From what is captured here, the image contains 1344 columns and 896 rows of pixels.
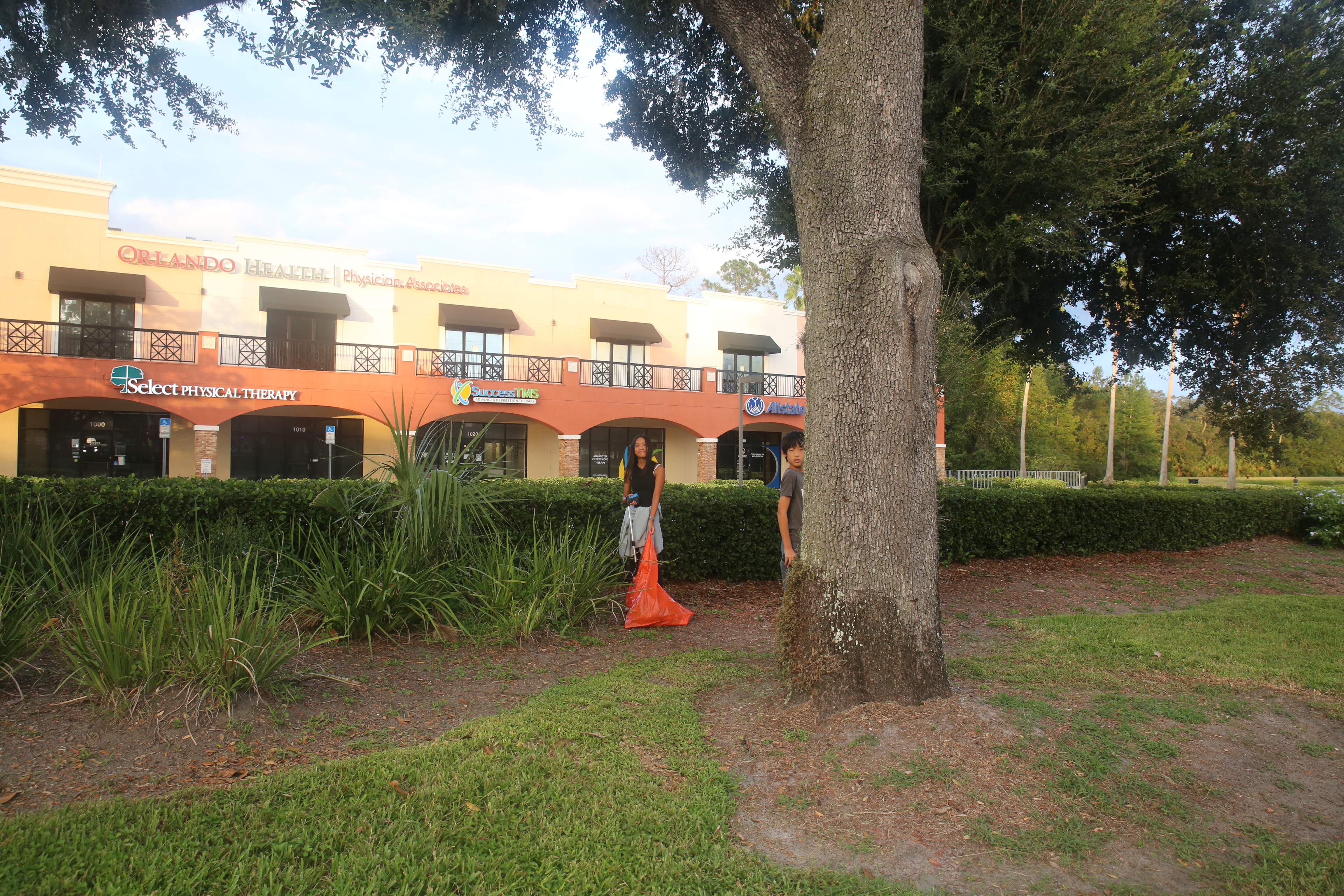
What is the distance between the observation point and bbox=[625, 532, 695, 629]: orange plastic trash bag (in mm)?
6289

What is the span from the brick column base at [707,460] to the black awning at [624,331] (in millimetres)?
3933

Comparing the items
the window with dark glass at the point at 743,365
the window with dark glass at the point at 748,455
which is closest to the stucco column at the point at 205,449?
the window with dark glass at the point at 743,365

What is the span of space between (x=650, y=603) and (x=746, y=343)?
21557 millimetres

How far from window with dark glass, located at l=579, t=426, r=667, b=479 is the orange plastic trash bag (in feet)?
61.0

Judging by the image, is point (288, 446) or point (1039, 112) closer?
point (1039, 112)

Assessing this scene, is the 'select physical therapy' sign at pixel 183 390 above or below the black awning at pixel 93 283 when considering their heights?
below

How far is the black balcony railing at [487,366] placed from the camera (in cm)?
2197

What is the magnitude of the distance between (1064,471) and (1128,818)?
3690 centimetres

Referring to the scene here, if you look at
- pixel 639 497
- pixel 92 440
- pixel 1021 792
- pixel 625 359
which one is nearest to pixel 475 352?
pixel 625 359

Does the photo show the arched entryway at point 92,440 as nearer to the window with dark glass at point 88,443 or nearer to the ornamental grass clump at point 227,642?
the window with dark glass at point 88,443

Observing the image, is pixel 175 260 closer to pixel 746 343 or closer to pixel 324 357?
pixel 324 357

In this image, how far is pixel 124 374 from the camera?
18234 mm

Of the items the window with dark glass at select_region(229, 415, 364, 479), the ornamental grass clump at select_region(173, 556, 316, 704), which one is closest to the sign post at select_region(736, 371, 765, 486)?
the window with dark glass at select_region(229, 415, 364, 479)

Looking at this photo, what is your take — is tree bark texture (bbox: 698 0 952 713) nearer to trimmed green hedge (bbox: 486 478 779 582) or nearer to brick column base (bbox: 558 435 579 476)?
trimmed green hedge (bbox: 486 478 779 582)
